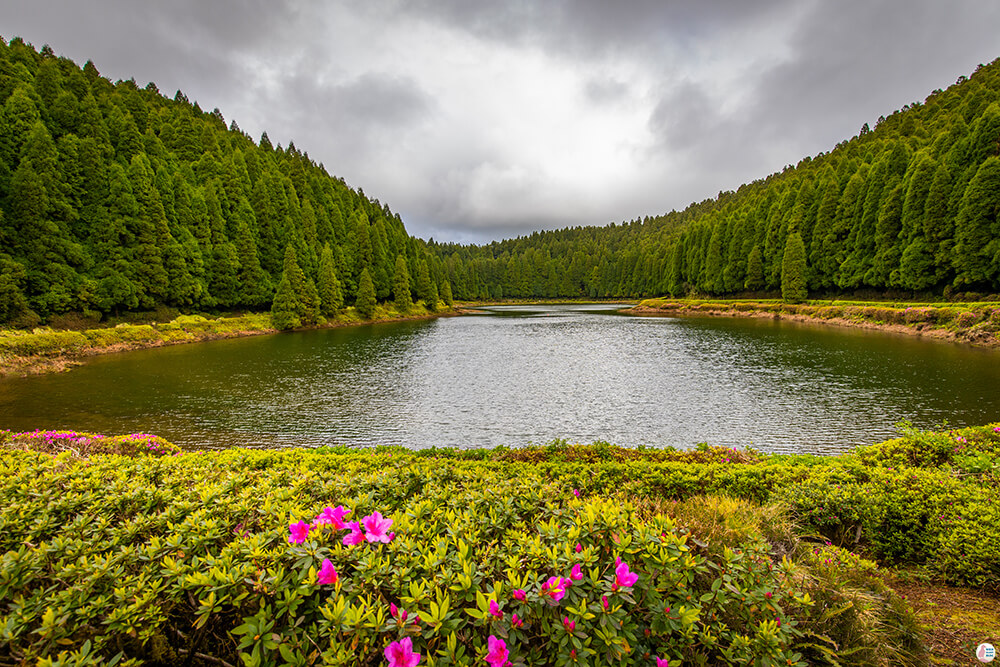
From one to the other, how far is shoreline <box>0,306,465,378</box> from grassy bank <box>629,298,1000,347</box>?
6577cm

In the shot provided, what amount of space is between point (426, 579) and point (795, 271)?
8274 cm

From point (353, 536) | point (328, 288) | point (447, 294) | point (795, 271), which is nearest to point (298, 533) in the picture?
point (353, 536)

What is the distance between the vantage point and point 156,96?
93.4 meters

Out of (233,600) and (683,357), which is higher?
(233,600)

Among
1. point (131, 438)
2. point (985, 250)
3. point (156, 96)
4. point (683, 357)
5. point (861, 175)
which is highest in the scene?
point (156, 96)

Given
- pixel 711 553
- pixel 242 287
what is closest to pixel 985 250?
pixel 711 553

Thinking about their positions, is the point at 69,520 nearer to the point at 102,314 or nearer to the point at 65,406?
the point at 65,406

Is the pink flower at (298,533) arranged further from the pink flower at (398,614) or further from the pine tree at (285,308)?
the pine tree at (285,308)

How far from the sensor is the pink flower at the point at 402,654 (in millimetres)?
2262

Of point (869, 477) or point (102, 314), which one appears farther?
point (102, 314)

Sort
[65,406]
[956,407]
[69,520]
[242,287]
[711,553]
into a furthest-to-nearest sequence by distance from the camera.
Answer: [242,287]
[65,406]
[956,407]
[69,520]
[711,553]

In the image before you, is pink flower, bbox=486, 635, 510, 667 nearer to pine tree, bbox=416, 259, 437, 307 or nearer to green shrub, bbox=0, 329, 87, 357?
green shrub, bbox=0, 329, 87, 357

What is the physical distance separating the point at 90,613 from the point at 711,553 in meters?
4.42

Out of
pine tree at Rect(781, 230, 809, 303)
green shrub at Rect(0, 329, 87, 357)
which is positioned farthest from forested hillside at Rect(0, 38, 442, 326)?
pine tree at Rect(781, 230, 809, 303)
